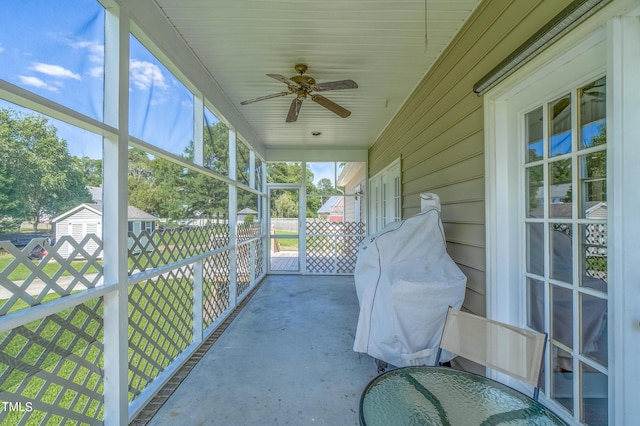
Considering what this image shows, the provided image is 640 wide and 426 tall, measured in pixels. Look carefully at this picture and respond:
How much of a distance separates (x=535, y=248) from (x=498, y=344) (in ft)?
1.94

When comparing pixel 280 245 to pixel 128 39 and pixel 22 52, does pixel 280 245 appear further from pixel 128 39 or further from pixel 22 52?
pixel 22 52

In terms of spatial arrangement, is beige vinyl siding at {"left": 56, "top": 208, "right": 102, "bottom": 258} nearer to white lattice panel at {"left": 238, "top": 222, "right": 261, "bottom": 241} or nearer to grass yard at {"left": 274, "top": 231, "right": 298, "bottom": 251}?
white lattice panel at {"left": 238, "top": 222, "right": 261, "bottom": 241}

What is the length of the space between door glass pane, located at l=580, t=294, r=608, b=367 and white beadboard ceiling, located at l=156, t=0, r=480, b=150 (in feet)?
6.52

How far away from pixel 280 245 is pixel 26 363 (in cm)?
531

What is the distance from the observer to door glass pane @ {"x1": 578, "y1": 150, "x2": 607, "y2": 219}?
1.23m

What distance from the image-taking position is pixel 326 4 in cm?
204

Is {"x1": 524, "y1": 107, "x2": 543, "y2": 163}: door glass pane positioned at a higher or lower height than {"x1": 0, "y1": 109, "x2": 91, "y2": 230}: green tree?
higher

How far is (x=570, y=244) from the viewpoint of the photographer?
140 cm

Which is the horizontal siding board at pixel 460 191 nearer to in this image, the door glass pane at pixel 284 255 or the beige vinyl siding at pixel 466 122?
the beige vinyl siding at pixel 466 122

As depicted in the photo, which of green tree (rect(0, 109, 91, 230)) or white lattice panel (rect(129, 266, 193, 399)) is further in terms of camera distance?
white lattice panel (rect(129, 266, 193, 399))

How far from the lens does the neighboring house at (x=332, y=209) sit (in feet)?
21.1

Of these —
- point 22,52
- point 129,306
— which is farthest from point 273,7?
point 129,306

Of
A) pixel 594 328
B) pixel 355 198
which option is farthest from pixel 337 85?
pixel 355 198

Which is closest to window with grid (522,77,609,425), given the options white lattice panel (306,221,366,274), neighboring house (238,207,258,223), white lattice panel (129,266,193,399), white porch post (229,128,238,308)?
white lattice panel (129,266,193,399)
